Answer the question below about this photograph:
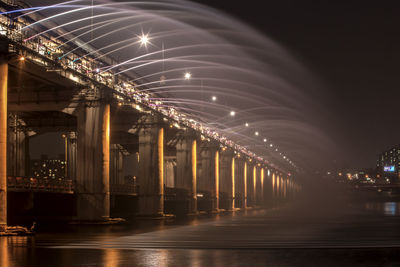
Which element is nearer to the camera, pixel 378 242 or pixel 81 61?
pixel 378 242

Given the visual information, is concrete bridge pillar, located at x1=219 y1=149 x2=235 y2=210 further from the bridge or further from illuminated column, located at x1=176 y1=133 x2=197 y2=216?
illuminated column, located at x1=176 y1=133 x2=197 y2=216

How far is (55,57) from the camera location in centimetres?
5053

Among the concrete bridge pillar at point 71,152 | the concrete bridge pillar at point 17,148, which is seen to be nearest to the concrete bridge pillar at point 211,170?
the concrete bridge pillar at point 71,152

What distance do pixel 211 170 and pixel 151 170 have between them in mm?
34819

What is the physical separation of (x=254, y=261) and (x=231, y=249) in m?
5.14

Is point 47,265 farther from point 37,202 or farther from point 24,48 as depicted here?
point 37,202

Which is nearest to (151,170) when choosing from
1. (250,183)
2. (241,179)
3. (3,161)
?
(3,161)

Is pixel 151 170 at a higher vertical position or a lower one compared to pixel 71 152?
lower

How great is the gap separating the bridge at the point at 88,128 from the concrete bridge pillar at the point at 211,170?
19 cm

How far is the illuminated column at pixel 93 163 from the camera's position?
57.2m

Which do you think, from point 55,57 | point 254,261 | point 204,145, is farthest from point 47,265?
point 204,145

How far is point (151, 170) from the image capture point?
76312 millimetres

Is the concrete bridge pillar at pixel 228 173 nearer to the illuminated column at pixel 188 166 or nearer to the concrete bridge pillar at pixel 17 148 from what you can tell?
the illuminated column at pixel 188 166

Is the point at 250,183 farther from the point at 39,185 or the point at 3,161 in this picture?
the point at 3,161
